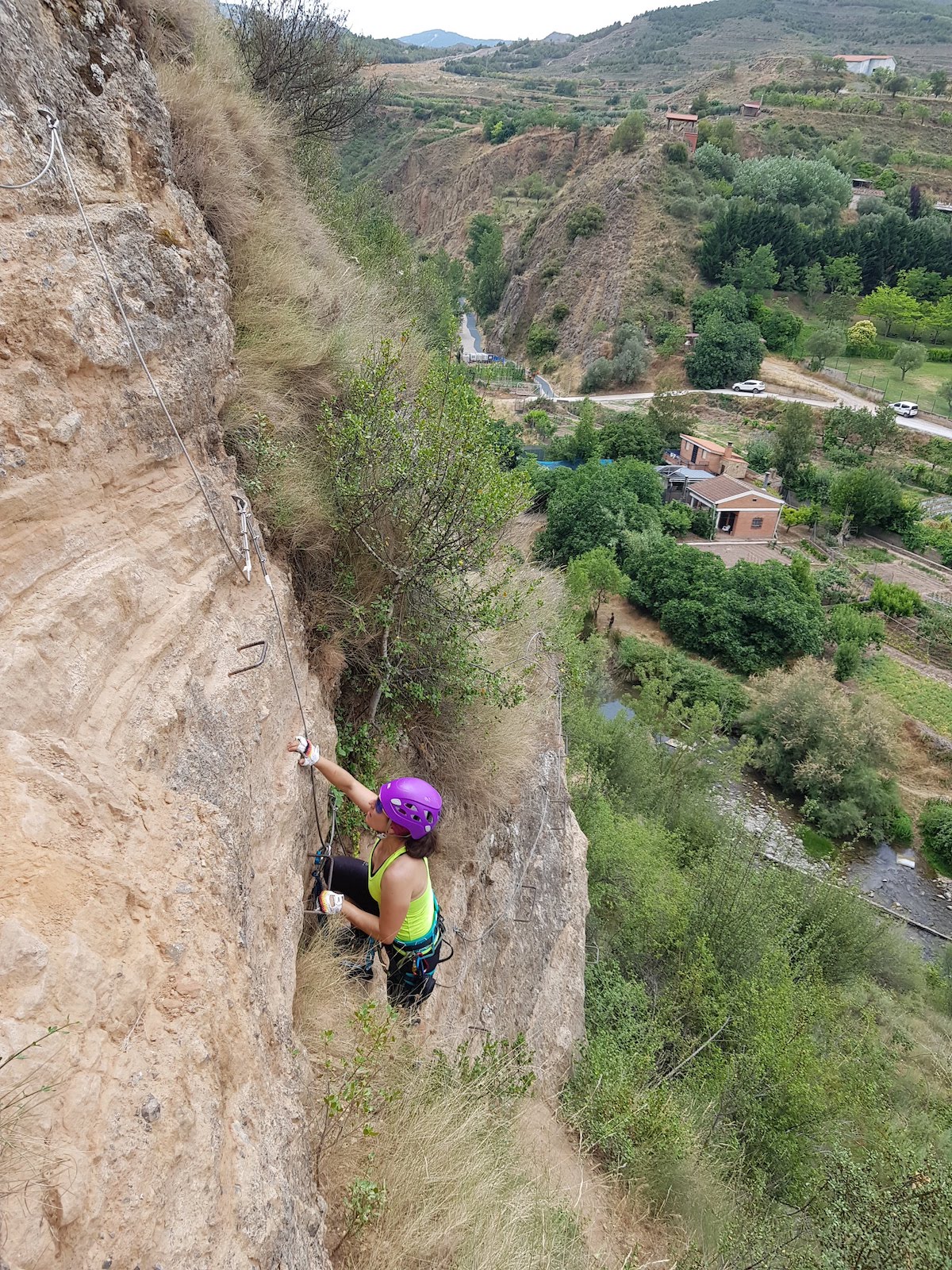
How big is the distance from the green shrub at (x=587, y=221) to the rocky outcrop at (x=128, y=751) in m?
54.9

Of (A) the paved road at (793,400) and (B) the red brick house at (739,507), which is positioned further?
(A) the paved road at (793,400)

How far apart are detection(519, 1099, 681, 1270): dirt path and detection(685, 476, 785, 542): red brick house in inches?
1164

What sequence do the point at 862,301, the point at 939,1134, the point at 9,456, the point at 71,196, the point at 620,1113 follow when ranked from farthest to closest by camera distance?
1. the point at 862,301
2. the point at 939,1134
3. the point at 620,1113
4. the point at 71,196
5. the point at 9,456

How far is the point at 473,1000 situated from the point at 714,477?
106 feet

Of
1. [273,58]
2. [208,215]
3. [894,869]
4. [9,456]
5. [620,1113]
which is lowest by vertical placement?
[894,869]

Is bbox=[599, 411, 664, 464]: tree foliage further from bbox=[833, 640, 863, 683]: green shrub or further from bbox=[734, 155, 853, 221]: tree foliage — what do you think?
bbox=[734, 155, 853, 221]: tree foliage

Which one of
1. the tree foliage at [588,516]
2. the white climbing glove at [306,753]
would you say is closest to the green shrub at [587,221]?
the tree foliage at [588,516]

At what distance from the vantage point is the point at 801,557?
2977 centimetres

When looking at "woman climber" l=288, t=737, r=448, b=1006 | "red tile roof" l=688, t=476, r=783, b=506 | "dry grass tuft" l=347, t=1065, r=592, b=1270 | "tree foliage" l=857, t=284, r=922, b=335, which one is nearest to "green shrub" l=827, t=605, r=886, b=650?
"red tile roof" l=688, t=476, r=783, b=506

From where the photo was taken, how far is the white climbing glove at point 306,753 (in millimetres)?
3977

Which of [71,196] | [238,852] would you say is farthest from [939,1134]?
[71,196]

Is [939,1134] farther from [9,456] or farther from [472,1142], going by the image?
[9,456]

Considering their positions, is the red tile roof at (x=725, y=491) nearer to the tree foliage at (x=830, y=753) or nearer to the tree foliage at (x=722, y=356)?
the tree foliage at (x=830, y=753)

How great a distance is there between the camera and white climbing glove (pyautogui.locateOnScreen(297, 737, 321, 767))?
13.0 feet
